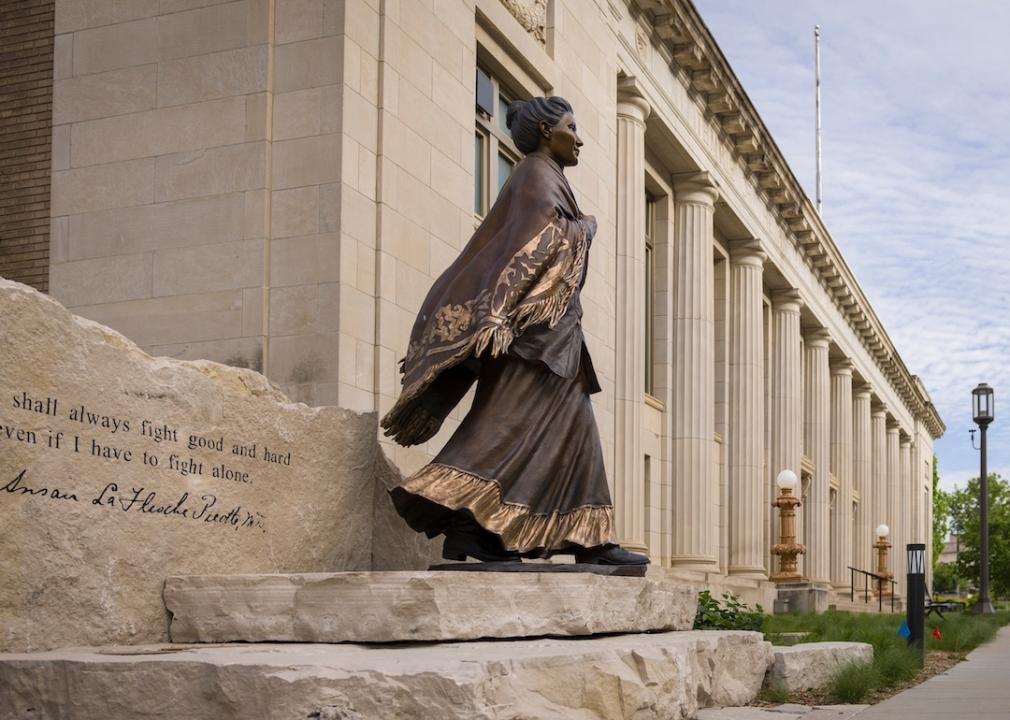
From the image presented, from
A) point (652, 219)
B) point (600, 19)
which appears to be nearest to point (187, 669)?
point (600, 19)

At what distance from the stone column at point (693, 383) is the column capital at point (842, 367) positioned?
19841 millimetres

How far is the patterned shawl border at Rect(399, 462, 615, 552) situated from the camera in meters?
7.38

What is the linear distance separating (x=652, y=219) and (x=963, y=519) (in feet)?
331

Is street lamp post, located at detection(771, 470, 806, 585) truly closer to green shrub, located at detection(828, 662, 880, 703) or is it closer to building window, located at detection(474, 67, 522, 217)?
building window, located at detection(474, 67, 522, 217)

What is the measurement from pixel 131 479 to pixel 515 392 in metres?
2.22

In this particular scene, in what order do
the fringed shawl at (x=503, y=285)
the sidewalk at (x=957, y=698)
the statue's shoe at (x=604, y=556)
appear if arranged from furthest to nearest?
the sidewalk at (x=957, y=698) → the statue's shoe at (x=604, y=556) → the fringed shawl at (x=503, y=285)

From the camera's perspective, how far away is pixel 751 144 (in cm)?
3133

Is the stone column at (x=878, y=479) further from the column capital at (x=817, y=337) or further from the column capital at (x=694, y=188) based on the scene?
the column capital at (x=694, y=188)

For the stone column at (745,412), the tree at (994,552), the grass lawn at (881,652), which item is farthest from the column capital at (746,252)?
the tree at (994,552)

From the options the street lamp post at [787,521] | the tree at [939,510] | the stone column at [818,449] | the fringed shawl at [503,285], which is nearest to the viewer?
the fringed shawl at [503,285]

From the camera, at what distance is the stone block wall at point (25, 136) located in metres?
14.6

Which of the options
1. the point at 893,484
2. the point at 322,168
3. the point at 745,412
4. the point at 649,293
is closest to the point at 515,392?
the point at 322,168

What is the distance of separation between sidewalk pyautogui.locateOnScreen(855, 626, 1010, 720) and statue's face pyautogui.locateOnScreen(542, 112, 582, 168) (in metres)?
4.08

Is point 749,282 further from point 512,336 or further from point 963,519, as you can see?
point 963,519
